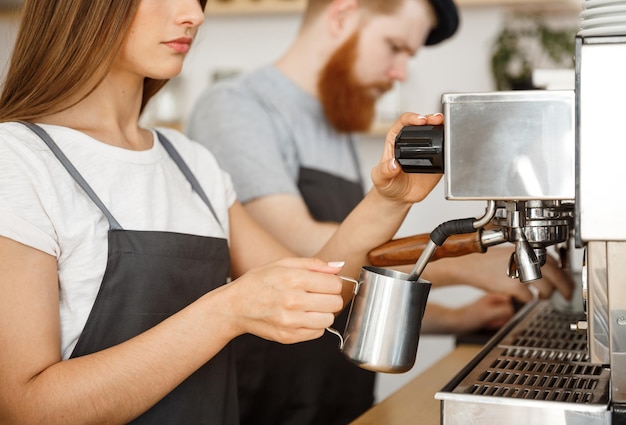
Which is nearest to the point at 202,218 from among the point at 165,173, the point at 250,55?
the point at 165,173

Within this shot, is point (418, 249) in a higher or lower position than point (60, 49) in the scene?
Result: lower

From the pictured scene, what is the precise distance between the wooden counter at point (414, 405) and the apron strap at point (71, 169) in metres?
0.45

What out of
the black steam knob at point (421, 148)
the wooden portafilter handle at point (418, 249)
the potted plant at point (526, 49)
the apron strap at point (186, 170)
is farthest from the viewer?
the potted plant at point (526, 49)

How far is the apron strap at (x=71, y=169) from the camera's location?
3.68 feet

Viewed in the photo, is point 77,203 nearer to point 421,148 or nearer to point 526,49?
point 421,148

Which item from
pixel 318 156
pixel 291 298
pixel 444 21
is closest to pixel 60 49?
pixel 291 298

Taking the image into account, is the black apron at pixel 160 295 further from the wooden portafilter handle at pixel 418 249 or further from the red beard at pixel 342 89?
the red beard at pixel 342 89

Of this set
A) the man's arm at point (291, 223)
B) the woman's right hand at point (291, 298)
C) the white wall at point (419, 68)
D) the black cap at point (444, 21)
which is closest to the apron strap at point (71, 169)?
the woman's right hand at point (291, 298)

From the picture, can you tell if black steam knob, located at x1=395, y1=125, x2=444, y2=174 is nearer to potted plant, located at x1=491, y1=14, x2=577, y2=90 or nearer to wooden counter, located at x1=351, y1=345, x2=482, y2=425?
wooden counter, located at x1=351, y1=345, x2=482, y2=425

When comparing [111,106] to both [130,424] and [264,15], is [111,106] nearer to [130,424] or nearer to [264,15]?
[130,424]

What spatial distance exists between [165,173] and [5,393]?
46cm

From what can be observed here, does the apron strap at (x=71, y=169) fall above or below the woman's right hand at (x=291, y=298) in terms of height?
above

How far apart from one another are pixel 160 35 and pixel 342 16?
936 mm

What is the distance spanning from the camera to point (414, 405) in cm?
125
